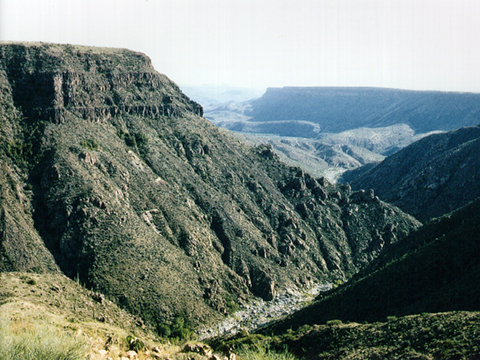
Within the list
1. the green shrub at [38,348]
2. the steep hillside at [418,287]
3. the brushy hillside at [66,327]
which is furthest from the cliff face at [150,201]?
the green shrub at [38,348]

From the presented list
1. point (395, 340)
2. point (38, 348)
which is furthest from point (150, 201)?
point (38, 348)

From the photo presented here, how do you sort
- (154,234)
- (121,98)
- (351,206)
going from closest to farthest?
(154,234) < (121,98) < (351,206)

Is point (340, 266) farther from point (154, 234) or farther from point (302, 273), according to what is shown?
point (154, 234)

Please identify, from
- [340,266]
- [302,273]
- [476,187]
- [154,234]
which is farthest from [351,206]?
[154,234]

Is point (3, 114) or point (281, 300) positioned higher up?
point (3, 114)

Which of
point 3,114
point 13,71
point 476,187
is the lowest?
point 476,187

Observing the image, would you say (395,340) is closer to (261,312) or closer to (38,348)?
(38,348)
